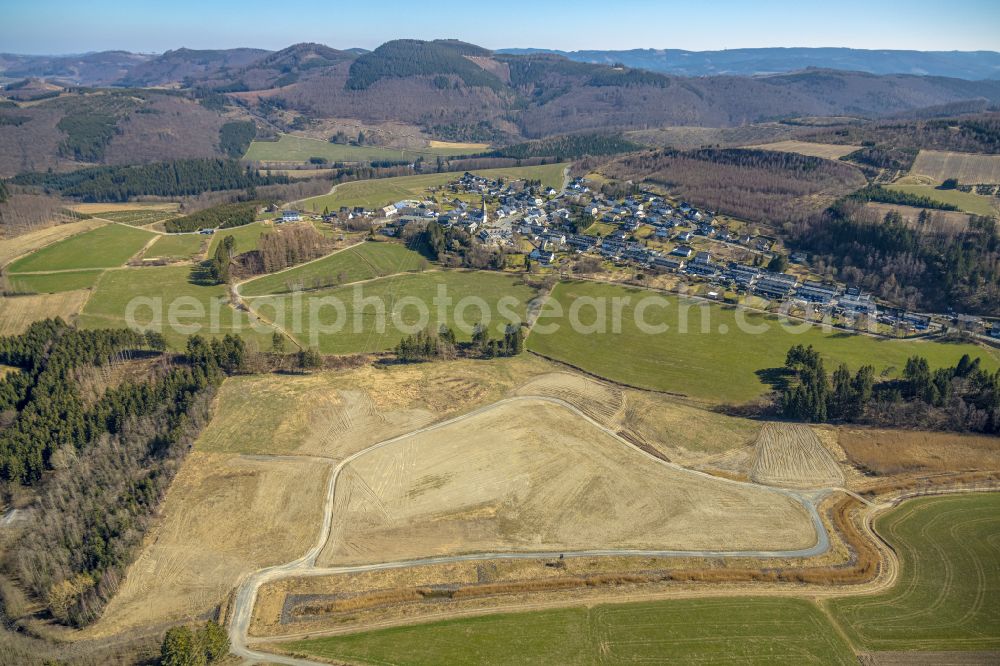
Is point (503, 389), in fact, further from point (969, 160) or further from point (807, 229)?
point (969, 160)

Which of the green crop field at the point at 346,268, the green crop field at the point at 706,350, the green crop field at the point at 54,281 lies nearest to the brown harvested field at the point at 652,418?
the green crop field at the point at 706,350

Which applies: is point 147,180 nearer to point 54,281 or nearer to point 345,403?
point 54,281

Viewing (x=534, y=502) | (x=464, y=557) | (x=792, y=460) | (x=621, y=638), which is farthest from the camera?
(x=792, y=460)

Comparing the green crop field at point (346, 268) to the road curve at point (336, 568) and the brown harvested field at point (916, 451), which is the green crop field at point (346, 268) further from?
the brown harvested field at point (916, 451)

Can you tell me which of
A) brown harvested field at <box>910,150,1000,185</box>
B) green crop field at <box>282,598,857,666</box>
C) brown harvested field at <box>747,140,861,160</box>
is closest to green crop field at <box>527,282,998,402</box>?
green crop field at <box>282,598,857,666</box>

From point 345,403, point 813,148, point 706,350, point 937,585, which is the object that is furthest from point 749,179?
point 345,403
